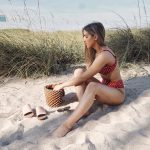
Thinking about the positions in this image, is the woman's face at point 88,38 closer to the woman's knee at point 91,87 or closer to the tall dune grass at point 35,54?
the woman's knee at point 91,87

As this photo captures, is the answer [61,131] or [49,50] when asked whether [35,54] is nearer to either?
[49,50]

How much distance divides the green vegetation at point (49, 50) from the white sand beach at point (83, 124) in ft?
2.20

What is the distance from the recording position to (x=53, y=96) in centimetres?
531

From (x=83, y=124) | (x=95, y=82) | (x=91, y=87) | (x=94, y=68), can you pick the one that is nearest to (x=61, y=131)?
(x=83, y=124)

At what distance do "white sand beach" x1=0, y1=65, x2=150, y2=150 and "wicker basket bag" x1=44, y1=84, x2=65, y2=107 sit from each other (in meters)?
0.07

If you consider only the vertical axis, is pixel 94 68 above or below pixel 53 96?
above

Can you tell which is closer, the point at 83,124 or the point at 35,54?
the point at 83,124

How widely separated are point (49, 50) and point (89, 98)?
2530 millimetres

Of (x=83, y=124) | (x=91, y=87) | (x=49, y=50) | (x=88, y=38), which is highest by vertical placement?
(x=88, y=38)

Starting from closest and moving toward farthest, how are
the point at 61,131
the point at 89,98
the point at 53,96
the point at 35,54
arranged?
1. the point at 61,131
2. the point at 89,98
3. the point at 53,96
4. the point at 35,54

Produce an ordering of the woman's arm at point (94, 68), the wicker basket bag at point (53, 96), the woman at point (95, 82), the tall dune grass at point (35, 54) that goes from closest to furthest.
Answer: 1. the woman at point (95, 82)
2. the woman's arm at point (94, 68)
3. the wicker basket bag at point (53, 96)
4. the tall dune grass at point (35, 54)

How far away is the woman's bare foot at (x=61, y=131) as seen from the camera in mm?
4530

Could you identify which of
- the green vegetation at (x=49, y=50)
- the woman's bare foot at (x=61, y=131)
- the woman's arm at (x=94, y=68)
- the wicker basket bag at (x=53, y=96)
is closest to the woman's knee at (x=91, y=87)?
the woman's arm at (x=94, y=68)

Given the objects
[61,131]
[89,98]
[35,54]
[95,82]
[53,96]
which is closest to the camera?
[61,131]
